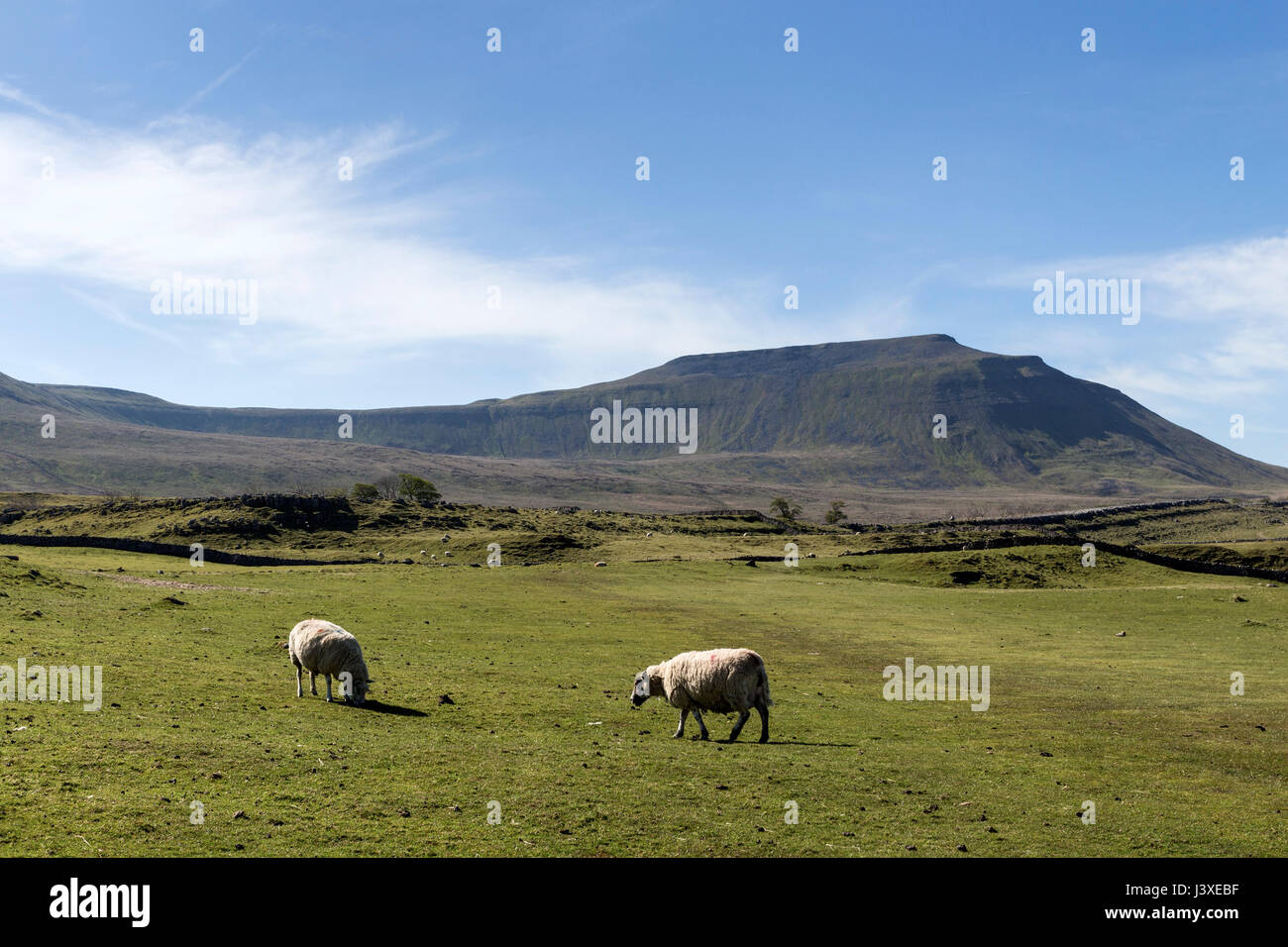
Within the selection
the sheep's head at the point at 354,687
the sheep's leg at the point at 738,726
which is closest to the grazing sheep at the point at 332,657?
the sheep's head at the point at 354,687

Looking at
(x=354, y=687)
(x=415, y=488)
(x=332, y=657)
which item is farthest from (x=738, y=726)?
(x=415, y=488)

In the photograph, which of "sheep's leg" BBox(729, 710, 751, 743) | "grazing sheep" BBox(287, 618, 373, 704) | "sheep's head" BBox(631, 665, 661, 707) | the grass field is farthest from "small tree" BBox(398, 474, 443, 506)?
"sheep's leg" BBox(729, 710, 751, 743)

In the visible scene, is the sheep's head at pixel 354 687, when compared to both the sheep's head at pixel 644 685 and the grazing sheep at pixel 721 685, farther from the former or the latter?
the grazing sheep at pixel 721 685

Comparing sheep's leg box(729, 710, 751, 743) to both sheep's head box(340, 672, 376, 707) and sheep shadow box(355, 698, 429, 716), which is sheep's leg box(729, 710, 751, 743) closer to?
sheep shadow box(355, 698, 429, 716)

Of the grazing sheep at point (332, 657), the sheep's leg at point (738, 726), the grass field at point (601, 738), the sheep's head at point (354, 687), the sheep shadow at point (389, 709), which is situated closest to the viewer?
the grass field at point (601, 738)

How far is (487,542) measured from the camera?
95.6 metres

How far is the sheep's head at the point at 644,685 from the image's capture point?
85.1 feet

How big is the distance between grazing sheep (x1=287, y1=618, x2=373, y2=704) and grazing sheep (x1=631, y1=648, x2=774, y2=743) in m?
8.89

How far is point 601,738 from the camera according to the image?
76.1 ft

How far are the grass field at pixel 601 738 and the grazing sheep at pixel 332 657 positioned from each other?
117 cm
